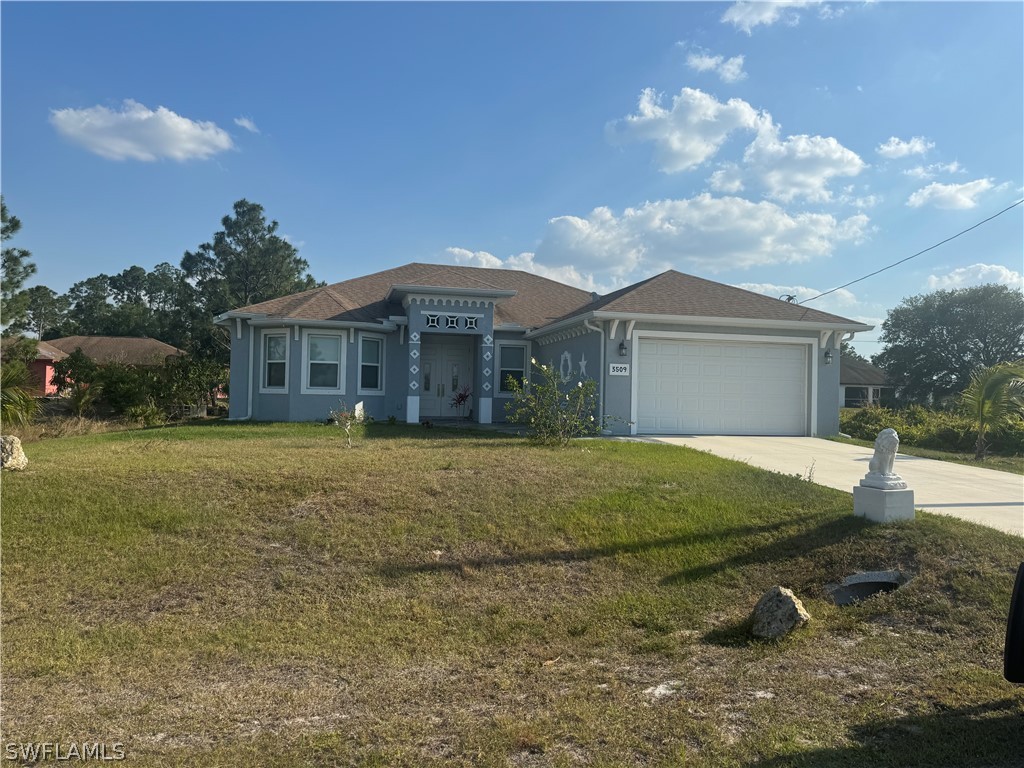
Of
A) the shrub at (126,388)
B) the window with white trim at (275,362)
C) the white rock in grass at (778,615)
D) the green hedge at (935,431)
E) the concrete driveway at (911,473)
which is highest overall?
the window with white trim at (275,362)

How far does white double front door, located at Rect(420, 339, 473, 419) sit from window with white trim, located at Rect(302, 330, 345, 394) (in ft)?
9.50

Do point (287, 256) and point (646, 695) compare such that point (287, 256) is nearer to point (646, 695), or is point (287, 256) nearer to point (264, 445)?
point (264, 445)

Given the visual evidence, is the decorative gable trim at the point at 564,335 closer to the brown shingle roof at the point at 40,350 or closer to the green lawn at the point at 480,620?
the green lawn at the point at 480,620

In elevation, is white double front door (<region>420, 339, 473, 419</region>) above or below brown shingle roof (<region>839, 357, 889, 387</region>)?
below

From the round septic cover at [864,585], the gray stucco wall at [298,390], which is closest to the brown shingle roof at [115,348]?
the gray stucco wall at [298,390]

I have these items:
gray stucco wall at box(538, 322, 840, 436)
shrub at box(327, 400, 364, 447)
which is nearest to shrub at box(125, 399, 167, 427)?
shrub at box(327, 400, 364, 447)

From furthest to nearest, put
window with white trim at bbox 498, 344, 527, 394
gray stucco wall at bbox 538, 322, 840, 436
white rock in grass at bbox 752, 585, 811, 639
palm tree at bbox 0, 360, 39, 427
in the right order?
window with white trim at bbox 498, 344, 527, 394
gray stucco wall at bbox 538, 322, 840, 436
palm tree at bbox 0, 360, 39, 427
white rock in grass at bbox 752, 585, 811, 639

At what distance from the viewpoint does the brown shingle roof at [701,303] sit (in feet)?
48.5

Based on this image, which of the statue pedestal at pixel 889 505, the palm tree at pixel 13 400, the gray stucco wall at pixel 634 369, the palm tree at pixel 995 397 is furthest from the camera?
the gray stucco wall at pixel 634 369

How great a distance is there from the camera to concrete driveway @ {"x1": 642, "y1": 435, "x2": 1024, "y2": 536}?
752 centimetres

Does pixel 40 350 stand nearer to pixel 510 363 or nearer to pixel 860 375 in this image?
pixel 510 363

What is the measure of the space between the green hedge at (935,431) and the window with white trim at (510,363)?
901 centimetres

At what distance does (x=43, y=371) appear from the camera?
120ft

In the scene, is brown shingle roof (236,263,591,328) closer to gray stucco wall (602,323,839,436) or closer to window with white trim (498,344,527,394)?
window with white trim (498,344,527,394)
